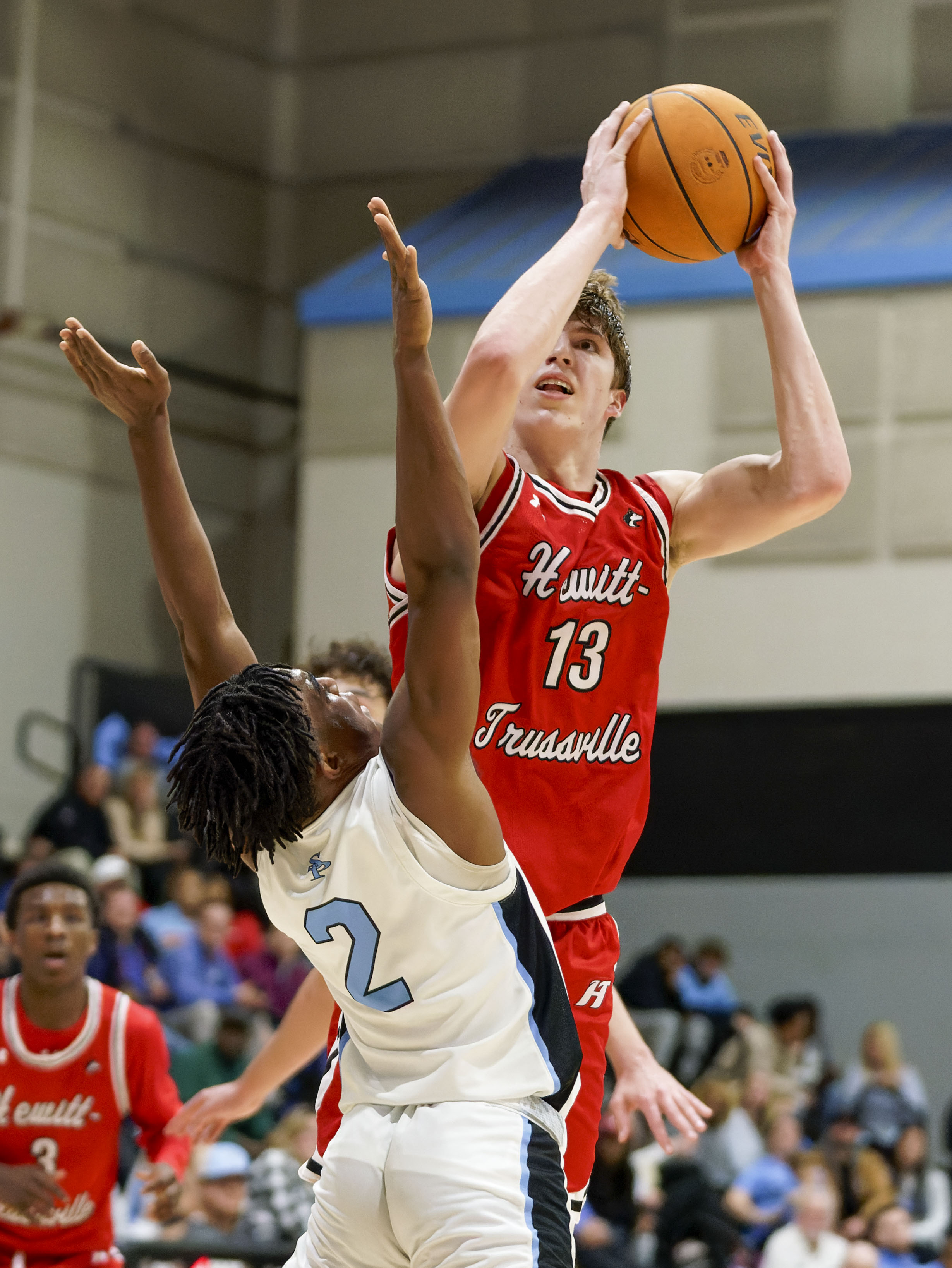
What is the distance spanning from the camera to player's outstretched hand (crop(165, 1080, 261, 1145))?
15.0 ft

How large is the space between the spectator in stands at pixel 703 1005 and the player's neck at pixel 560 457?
8.29 meters

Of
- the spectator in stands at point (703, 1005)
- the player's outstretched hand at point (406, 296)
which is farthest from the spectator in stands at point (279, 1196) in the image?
the player's outstretched hand at point (406, 296)

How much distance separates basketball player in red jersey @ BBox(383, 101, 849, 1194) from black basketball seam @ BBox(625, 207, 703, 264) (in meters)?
0.06

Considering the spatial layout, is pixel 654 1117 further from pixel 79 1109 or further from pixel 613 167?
pixel 79 1109

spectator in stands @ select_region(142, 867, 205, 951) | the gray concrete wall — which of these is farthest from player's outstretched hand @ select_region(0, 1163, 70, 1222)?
the gray concrete wall

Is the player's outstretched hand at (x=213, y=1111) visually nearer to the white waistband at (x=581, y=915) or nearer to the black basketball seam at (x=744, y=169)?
the white waistband at (x=581, y=915)

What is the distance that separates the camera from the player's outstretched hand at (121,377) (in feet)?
11.8

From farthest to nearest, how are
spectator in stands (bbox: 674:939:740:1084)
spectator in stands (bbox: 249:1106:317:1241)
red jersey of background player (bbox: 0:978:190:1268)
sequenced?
1. spectator in stands (bbox: 674:939:740:1084)
2. spectator in stands (bbox: 249:1106:317:1241)
3. red jersey of background player (bbox: 0:978:190:1268)

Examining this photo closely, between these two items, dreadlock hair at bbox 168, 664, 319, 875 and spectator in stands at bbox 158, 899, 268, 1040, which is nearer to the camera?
dreadlock hair at bbox 168, 664, 319, 875

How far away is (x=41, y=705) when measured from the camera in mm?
14133

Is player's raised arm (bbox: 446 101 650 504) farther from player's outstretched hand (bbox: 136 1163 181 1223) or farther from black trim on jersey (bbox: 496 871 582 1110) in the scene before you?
player's outstretched hand (bbox: 136 1163 181 1223)

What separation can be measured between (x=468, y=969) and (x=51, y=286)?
482 inches

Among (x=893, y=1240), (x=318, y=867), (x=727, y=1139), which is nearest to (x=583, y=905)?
(x=318, y=867)

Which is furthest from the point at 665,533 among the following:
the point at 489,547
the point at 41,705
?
the point at 41,705
